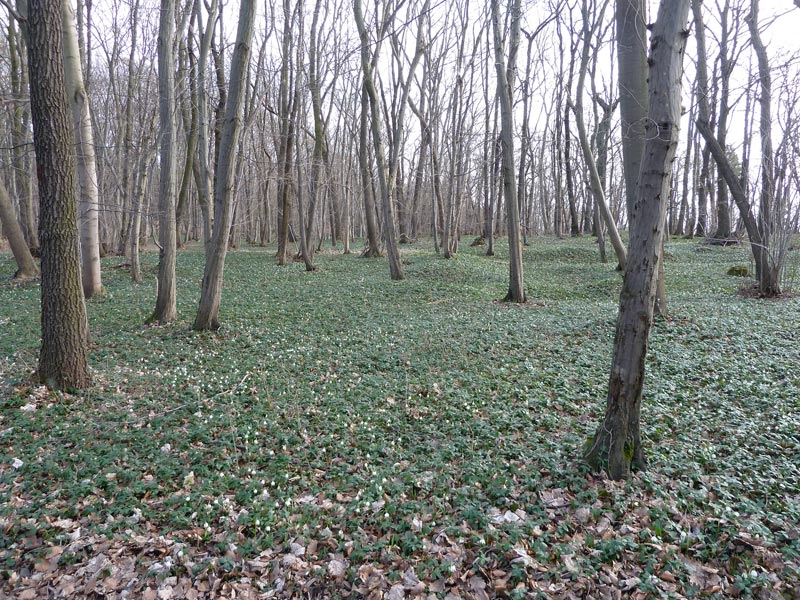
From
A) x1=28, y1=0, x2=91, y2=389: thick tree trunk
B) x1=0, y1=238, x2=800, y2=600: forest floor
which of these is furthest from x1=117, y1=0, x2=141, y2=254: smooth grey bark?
x1=28, y1=0, x2=91, y2=389: thick tree trunk

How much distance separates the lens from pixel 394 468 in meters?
4.47

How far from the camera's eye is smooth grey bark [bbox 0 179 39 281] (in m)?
12.8

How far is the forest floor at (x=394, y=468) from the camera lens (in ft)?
10.5

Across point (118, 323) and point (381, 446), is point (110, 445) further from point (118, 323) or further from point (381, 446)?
point (118, 323)

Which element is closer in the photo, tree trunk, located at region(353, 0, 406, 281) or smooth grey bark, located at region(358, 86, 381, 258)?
tree trunk, located at region(353, 0, 406, 281)

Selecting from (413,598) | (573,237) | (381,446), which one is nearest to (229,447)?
(381,446)

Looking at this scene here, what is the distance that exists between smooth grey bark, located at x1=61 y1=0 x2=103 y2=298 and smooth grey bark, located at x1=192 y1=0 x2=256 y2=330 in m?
2.04

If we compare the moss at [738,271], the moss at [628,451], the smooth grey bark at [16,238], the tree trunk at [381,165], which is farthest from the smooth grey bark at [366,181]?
the moss at [628,451]

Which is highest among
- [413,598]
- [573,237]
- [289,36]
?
[289,36]

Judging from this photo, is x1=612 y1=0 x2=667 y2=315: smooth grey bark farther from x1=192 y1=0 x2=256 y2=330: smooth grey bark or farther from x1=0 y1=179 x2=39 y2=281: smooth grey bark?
x1=0 y1=179 x2=39 y2=281: smooth grey bark

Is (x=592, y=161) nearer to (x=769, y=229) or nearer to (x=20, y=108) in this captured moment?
(x=769, y=229)

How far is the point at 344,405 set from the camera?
5828 mm

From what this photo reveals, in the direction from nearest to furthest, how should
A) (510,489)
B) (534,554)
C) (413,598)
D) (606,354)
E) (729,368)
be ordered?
(413,598) → (534,554) → (510,489) → (729,368) → (606,354)

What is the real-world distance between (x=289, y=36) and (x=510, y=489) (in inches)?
667
